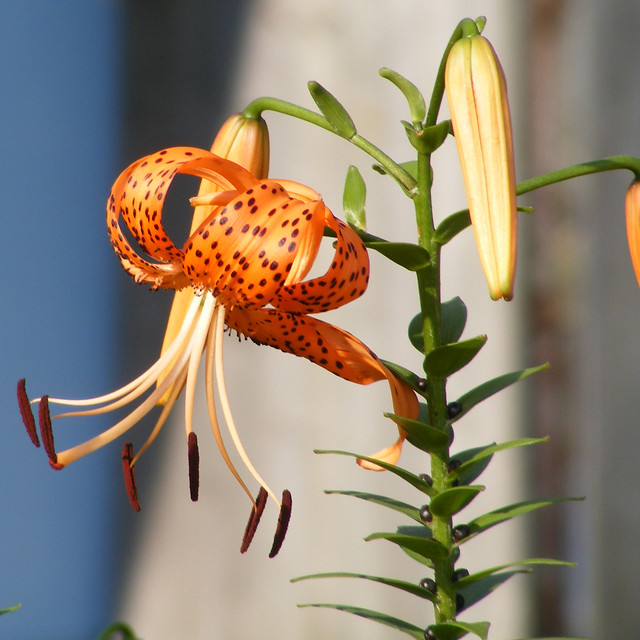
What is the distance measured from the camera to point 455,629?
49cm

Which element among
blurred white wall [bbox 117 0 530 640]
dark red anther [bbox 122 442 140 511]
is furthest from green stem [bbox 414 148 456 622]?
blurred white wall [bbox 117 0 530 640]

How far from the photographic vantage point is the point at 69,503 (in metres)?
2.13

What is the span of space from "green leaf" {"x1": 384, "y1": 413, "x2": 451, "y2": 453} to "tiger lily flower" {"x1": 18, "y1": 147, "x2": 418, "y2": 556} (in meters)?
0.02

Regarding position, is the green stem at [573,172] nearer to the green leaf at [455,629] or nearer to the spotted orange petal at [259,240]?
the spotted orange petal at [259,240]

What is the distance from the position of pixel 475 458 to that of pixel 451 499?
0.03 metres

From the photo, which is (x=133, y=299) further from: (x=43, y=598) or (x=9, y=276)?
(x=43, y=598)

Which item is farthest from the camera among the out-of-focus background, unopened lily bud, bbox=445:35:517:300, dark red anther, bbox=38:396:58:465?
the out-of-focus background

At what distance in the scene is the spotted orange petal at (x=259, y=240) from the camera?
489 mm

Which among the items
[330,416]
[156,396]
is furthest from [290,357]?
[156,396]

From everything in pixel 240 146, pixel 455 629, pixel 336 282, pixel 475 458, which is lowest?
pixel 455 629

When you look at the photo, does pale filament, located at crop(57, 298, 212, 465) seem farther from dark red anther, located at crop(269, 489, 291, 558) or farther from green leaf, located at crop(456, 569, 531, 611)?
green leaf, located at crop(456, 569, 531, 611)

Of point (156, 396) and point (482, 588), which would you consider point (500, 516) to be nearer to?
point (482, 588)

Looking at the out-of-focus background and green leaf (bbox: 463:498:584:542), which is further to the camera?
the out-of-focus background

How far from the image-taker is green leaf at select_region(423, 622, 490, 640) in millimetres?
469
